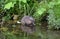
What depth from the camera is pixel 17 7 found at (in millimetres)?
9734

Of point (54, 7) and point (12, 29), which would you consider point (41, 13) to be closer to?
point (54, 7)

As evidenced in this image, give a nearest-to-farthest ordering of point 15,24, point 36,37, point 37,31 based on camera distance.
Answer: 1. point 36,37
2. point 37,31
3. point 15,24

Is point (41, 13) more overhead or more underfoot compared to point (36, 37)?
more overhead

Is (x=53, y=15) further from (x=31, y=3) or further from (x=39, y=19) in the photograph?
(x=31, y=3)

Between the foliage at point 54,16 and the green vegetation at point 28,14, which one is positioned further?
the foliage at point 54,16

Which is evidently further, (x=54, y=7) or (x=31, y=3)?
(x=31, y=3)

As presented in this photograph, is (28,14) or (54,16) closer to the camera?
(54,16)

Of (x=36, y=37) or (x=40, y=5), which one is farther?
(x=40, y=5)

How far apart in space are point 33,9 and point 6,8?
946 mm

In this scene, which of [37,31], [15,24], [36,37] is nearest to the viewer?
[36,37]

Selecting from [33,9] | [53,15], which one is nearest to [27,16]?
[33,9]

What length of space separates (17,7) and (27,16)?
629mm

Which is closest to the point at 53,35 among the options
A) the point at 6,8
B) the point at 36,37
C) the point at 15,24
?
the point at 36,37

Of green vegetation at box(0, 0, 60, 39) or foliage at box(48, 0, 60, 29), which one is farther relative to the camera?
foliage at box(48, 0, 60, 29)
